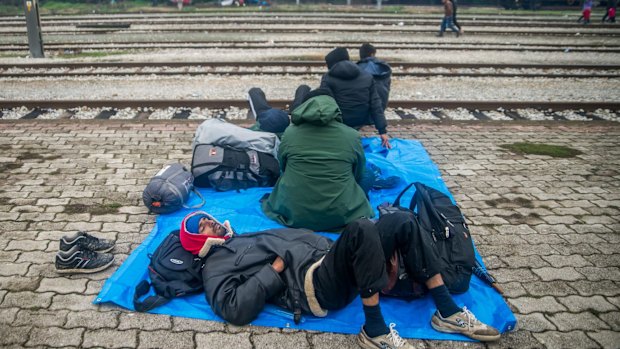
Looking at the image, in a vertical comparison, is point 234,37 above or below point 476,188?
above

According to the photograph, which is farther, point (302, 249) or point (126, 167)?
point (126, 167)

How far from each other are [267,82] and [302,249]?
7767mm

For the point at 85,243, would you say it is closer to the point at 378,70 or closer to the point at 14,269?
Answer: the point at 14,269

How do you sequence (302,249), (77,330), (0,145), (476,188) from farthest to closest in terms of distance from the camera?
(0,145) → (476,188) → (302,249) → (77,330)

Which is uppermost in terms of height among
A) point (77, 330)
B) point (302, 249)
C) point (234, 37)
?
point (234, 37)

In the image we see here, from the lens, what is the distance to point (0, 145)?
7203 millimetres

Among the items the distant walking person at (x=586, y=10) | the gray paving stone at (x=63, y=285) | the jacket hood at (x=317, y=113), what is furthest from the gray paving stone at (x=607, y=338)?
the distant walking person at (x=586, y=10)

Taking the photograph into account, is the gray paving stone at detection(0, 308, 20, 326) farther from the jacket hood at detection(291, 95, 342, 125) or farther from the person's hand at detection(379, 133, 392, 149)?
the person's hand at detection(379, 133, 392, 149)

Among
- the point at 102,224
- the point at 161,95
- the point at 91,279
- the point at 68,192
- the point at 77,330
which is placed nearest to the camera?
the point at 77,330

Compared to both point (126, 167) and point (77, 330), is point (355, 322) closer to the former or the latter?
point (77, 330)

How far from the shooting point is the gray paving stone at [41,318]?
358 centimetres

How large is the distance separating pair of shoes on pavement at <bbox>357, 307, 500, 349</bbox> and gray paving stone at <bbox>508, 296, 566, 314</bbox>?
0.55 meters

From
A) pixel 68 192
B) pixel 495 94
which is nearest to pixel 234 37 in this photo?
pixel 495 94

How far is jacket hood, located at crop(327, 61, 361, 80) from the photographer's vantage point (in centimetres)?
665
